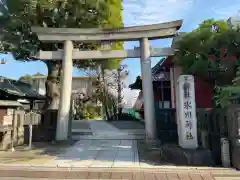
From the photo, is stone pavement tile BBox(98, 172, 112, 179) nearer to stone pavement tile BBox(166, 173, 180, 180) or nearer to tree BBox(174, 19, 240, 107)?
stone pavement tile BBox(166, 173, 180, 180)

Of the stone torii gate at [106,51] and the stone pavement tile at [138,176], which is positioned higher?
the stone torii gate at [106,51]

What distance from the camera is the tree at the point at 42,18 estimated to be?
38.5 ft

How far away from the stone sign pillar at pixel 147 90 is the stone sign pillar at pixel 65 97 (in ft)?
11.4

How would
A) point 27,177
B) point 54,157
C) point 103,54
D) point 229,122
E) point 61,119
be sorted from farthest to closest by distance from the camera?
point 103,54
point 61,119
point 54,157
point 229,122
point 27,177

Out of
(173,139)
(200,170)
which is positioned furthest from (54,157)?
(173,139)

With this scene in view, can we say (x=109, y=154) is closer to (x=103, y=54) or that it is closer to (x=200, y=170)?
(x=200, y=170)

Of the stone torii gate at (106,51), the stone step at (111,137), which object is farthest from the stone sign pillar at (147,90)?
the stone step at (111,137)

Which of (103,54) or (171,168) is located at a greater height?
(103,54)

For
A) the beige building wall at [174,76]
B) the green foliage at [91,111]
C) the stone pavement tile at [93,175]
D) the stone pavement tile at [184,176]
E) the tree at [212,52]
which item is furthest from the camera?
the green foliage at [91,111]

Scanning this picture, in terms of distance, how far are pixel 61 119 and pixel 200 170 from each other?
623 centimetres

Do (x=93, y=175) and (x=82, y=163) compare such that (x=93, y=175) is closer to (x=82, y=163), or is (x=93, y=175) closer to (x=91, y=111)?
(x=82, y=163)

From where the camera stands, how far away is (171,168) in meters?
6.00

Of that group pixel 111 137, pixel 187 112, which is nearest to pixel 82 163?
pixel 187 112

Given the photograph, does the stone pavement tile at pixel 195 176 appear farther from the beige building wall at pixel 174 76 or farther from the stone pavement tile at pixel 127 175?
the beige building wall at pixel 174 76
